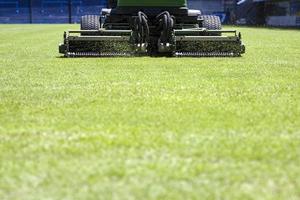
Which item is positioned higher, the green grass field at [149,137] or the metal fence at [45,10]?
the metal fence at [45,10]

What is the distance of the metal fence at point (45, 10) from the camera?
70.0 metres

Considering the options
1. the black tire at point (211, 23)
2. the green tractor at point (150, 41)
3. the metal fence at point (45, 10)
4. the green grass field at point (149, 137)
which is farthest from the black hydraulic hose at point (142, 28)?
the metal fence at point (45, 10)

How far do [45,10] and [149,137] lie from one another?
6891 cm

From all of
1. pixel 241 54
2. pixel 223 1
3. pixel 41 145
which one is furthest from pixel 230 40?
pixel 223 1

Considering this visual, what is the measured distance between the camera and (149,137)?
5.15 m

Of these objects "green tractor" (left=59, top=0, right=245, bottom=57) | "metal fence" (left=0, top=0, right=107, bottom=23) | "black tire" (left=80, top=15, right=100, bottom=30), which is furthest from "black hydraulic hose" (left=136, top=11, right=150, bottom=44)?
"metal fence" (left=0, top=0, right=107, bottom=23)

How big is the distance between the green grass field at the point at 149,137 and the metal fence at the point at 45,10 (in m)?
61.7

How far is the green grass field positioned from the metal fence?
61.7m

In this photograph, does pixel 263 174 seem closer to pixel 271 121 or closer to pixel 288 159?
pixel 288 159

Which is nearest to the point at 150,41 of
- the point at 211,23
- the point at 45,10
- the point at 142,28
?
the point at 142,28

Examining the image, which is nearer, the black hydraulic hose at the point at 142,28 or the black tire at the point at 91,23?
the black hydraulic hose at the point at 142,28

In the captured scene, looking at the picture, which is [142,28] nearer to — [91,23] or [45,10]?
[91,23]

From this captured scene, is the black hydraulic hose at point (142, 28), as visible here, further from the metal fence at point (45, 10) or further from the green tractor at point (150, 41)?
the metal fence at point (45, 10)

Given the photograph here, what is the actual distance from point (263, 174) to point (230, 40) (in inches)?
382
